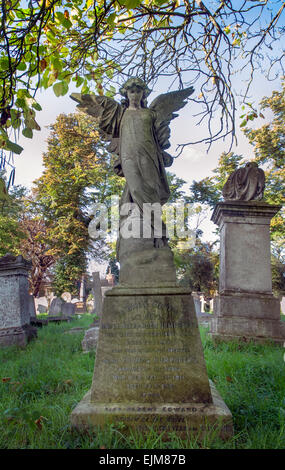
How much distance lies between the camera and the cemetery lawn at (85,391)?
210 cm

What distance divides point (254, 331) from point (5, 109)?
17.2 ft

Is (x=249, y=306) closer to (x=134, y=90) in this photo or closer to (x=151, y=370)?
(x=151, y=370)

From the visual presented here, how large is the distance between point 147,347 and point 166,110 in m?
2.64

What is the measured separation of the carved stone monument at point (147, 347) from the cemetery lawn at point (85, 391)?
0.45ft

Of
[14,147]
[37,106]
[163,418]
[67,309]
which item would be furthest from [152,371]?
[67,309]

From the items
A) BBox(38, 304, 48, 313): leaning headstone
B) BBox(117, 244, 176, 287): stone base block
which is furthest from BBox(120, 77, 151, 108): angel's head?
BBox(38, 304, 48, 313): leaning headstone

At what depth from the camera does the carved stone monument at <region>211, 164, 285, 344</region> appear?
557 centimetres

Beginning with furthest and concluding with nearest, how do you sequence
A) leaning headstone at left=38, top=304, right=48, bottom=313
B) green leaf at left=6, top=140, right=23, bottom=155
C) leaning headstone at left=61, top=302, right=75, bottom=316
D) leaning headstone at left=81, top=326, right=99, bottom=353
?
leaning headstone at left=38, top=304, right=48, bottom=313 < leaning headstone at left=61, top=302, right=75, bottom=316 < leaning headstone at left=81, top=326, right=99, bottom=353 < green leaf at left=6, top=140, right=23, bottom=155

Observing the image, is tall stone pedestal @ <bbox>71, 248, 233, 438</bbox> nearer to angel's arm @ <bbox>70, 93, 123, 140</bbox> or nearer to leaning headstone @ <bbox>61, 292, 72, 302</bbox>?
angel's arm @ <bbox>70, 93, 123, 140</bbox>

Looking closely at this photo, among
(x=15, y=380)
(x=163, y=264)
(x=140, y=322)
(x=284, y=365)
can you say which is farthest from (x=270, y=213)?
(x=15, y=380)

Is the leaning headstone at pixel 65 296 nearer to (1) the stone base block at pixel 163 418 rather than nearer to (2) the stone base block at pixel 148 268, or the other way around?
(2) the stone base block at pixel 148 268

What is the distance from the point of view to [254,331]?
553 centimetres

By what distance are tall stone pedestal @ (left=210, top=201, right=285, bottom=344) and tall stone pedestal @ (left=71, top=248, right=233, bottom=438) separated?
10.9 feet

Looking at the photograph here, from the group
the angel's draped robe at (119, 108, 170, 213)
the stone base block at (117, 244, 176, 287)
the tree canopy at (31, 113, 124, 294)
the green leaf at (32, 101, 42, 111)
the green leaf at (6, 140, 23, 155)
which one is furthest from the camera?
the tree canopy at (31, 113, 124, 294)
